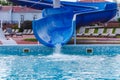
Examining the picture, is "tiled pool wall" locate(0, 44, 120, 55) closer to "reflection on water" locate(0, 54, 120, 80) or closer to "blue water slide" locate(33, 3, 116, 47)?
"blue water slide" locate(33, 3, 116, 47)

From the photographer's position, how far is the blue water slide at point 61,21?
17.5 m

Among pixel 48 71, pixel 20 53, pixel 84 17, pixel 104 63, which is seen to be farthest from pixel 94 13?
pixel 48 71

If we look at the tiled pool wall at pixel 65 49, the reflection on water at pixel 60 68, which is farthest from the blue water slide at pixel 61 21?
the reflection on water at pixel 60 68

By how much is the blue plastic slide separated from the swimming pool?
502 mm

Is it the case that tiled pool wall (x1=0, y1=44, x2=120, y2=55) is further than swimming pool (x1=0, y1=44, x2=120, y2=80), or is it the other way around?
tiled pool wall (x1=0, y1=44, x2=120, y2=55)

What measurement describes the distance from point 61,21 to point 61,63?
5309mm

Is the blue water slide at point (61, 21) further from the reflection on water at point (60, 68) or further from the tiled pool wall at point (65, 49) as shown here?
the reflection on water at point (60, 68)

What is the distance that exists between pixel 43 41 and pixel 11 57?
1.97m

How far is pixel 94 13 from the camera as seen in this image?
20.1m

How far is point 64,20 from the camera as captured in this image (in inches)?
741

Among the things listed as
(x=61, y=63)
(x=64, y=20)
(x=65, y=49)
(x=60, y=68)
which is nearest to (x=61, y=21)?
(x=64, y=20)

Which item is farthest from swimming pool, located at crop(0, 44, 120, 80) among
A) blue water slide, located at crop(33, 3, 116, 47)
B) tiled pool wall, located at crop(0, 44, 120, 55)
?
blue water slide, located at crop(33, 3, 116, 47)

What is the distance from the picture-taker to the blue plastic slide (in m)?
17.6

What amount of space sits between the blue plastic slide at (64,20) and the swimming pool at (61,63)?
1.65 ft
